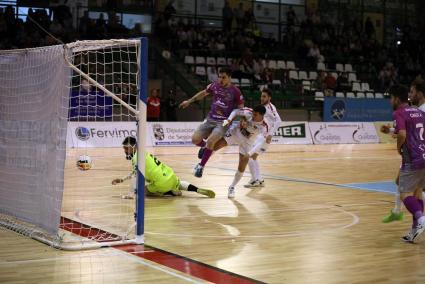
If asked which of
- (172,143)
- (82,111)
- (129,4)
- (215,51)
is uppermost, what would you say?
(129,4)

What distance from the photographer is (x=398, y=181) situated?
786 centimetres

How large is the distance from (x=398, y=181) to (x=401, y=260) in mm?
1418

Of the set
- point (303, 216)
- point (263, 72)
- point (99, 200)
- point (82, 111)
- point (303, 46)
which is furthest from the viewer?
point (303, 46)

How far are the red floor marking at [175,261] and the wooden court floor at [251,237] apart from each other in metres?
0.12

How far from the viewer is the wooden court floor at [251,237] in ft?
19.5

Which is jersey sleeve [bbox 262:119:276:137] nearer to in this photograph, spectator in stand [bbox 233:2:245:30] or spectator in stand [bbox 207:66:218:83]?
spectator in stand [bbox 207:66:218:83]

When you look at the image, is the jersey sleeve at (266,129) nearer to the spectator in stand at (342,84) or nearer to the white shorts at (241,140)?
the white shorts at (241,140)

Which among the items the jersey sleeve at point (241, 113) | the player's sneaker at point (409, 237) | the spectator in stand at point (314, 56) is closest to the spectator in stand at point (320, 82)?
the spectator in stand at point (314, 56)

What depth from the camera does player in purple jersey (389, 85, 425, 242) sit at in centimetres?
749

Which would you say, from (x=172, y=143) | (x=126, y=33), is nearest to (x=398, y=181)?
(x=172, y=143)

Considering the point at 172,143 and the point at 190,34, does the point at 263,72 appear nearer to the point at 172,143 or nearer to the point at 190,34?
the point at 190,34

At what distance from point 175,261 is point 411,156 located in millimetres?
3047

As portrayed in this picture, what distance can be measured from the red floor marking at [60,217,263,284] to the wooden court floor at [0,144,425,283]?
0.12 meters

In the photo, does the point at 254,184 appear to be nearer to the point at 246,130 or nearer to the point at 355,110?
the point at 246,130
